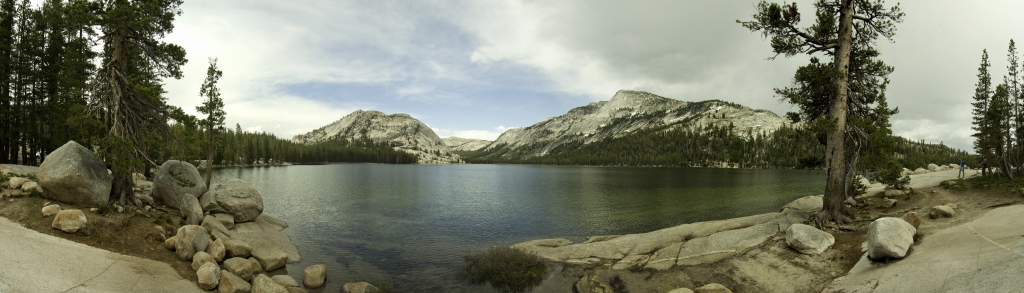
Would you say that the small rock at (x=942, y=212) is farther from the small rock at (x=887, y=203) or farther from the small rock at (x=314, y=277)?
the small rock at (x=314, y=277)

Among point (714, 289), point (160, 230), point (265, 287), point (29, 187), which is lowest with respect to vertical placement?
point (265, 287)

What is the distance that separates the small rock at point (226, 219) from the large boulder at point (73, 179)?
6076 millimetres

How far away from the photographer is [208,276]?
14.3m

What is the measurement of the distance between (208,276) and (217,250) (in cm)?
403

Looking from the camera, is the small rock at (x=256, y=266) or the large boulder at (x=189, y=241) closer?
the large boulder at (x=189, y=241)

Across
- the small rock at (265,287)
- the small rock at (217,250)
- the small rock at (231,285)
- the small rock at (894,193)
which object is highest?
the small rock at (894,193)

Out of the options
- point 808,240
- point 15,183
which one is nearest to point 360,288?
point 15,183

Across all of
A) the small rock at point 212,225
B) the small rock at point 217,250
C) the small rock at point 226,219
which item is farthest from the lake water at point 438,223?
the small rock at point 212,225

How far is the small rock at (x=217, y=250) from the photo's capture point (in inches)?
688

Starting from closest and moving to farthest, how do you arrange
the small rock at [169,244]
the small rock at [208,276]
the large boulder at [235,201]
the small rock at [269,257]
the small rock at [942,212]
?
the small rock at [208,276] < the small rock at [169,244] < the small rock at [942,212] < the small rock at [269,257] < the large boulder at [235,201]

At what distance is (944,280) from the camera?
10531 millimetres

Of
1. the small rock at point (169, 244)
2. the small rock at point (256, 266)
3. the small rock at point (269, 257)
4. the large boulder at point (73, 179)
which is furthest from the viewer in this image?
the small rock at point (269, 257)

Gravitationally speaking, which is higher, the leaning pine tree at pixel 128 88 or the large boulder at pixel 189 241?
the leaning pine tree at pixel 128 88

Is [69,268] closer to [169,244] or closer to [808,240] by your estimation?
[169,244]
